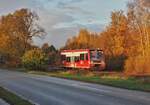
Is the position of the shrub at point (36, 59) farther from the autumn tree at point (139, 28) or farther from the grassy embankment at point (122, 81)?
the grassy embankment at point (122, 81)

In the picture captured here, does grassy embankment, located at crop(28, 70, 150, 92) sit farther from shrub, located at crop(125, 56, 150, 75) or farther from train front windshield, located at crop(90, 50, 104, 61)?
train front windshield, located at crop(90, 50, 104, 61)

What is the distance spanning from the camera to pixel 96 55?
64.6 meters

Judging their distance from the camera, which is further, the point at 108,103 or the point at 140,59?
the point at 140,59

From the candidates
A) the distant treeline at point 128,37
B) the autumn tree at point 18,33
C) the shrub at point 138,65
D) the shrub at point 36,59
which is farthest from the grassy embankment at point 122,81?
the autumn tree at point 18,33

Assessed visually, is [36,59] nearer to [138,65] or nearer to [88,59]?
[88,59]

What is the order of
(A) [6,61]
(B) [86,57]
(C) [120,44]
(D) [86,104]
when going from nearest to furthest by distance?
(D) [86,104], (B) [86,57], (C) [120,44], (A) [6,61]

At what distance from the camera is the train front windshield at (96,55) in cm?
6401

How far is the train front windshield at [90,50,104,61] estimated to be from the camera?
64012 mm

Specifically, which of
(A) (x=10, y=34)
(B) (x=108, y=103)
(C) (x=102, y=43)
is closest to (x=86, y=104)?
(B) (x=108, y=103)

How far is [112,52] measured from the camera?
79.9m

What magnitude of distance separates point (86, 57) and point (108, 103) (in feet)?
145

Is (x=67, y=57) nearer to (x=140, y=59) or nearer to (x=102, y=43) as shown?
(x=140, y=59)

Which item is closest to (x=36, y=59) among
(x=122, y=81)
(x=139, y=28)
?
(x=139, y=28)

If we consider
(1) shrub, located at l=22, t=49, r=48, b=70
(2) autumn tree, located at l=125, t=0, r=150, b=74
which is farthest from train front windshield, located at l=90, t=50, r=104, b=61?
(1) shrub, located at l=22, t=49, r=48, b=70
